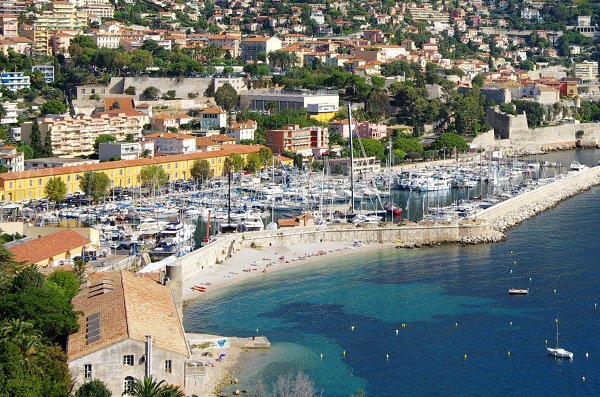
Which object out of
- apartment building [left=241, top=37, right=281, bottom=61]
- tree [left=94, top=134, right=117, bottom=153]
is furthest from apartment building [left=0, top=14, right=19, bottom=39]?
tree [left=94, top=134, right=117, bottom=153]

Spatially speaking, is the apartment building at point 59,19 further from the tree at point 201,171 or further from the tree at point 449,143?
the tree at point 201,171

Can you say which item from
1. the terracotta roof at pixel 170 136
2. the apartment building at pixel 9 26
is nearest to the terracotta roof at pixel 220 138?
the terracotta roof at pixel 170 136

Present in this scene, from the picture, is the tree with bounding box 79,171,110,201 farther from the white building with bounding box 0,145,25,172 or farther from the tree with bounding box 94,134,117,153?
the tree with bounding box 94,134,117,153

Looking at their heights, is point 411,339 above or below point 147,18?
below

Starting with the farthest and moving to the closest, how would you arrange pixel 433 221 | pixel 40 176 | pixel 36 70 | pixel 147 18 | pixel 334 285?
pixel 147 18 → pixel 36 70 → pixel 40 176 → pixel 433 221 → pixel 334 285

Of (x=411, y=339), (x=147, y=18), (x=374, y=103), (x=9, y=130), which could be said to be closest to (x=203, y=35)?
(x=147, y=18)

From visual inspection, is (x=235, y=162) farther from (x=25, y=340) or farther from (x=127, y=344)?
(x=127, y=344)

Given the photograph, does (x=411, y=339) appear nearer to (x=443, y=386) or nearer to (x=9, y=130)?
(x=443, y=386)
